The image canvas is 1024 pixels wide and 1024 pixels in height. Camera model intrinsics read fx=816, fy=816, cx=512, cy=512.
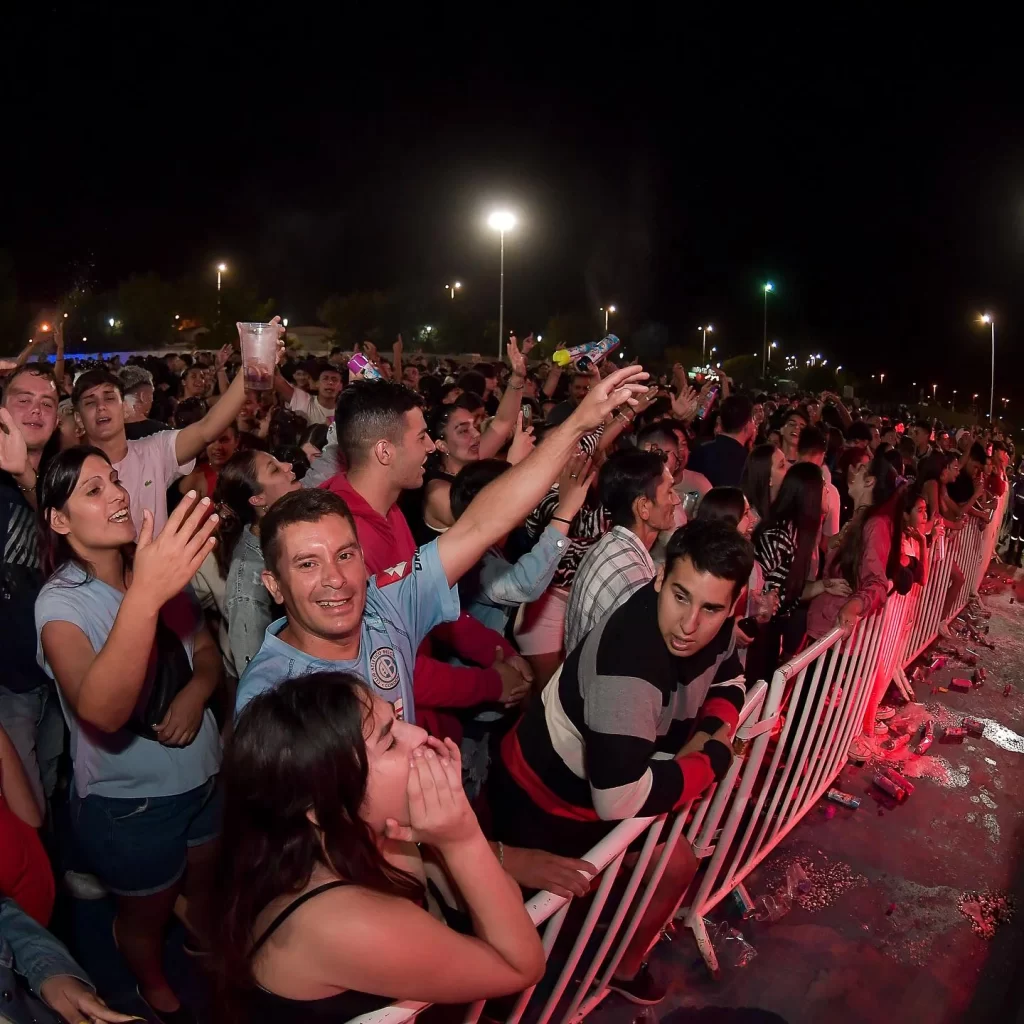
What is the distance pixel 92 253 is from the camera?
173 ft

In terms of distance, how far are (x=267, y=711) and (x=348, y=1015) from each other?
0.70 metres

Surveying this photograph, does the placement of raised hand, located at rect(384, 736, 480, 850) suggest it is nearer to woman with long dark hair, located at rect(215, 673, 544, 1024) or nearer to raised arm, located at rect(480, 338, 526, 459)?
woman with long dark hair, located at rect(215, 673, 544, 1024)

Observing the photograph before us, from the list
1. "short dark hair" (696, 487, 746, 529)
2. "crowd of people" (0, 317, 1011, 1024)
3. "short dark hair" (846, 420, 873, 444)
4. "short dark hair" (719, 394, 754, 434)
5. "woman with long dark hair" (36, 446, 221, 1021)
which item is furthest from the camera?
"short dark hair" (846, 420, 873, 444)

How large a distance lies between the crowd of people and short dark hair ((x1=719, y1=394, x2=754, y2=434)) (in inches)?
78.4

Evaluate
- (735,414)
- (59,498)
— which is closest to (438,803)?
(59,498)

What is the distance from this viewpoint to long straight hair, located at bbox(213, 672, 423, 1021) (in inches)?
71.0

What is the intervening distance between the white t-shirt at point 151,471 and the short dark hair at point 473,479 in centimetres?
178

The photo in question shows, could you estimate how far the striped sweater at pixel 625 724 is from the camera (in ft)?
8.54

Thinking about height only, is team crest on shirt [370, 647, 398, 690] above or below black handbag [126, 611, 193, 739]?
above

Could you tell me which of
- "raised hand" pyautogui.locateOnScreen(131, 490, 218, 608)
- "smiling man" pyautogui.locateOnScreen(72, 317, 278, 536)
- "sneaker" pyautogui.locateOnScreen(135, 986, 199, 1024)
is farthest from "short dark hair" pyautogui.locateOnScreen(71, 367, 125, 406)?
"sneaker" pyautogui.locateOnScreen(135, 986, 199, 1024)

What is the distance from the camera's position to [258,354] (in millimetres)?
3977

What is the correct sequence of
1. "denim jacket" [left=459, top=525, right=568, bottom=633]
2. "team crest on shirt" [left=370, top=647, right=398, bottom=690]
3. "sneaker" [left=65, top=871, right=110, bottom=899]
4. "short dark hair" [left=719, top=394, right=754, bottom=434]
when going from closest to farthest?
"team crest on shirt" [left=370, top=647, right=398, bottom=690]
"denim jacket" [left=459, top=525, right=568, bottom=633]
"sneaker" [left=65, top=871, right=110, bottom=899]
"short dark hair" [left=719, top=394, right=754, bottom=434]

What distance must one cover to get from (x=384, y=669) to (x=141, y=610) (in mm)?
771

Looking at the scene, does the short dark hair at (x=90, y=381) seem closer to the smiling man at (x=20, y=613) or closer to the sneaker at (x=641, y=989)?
the smiling man at (x=20, y=613)
